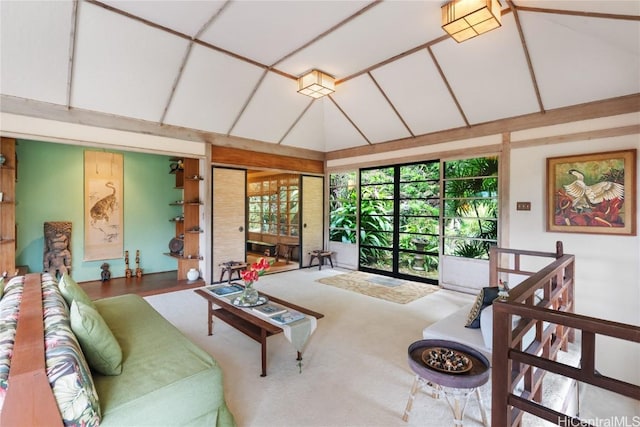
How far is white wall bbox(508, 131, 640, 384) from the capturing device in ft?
12.1

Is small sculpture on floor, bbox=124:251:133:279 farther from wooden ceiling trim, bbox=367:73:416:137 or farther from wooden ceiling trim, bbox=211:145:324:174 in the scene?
wooden ceiling trim, bbox=367:73:416:137

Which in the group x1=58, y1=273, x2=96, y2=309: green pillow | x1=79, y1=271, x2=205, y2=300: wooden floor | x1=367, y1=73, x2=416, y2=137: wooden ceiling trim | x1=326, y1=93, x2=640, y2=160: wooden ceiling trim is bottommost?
x1=79, y1=271, x2=205, y2=300: wooden floor

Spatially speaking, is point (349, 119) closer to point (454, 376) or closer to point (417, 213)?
point (417, 213)

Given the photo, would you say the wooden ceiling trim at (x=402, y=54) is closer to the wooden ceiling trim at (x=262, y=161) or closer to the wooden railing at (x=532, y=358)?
the wooden ceiling trim at (x=262, y=161)

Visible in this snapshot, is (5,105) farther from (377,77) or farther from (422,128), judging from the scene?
(422,128)

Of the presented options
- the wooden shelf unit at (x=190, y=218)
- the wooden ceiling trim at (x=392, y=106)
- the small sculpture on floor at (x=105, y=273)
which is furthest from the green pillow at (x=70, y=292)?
the wooden ceiling trim at (x=392, y=106)

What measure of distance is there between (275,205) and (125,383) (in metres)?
6.54

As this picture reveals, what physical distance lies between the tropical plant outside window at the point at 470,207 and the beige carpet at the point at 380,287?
839mm

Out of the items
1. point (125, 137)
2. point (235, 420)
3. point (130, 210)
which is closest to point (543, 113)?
point (235, 420)

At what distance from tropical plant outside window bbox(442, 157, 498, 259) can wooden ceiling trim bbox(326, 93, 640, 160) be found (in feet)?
1.46

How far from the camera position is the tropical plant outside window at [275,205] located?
7364 mm

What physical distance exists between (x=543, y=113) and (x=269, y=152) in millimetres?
4604

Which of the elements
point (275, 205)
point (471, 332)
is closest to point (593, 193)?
point (471, 332)

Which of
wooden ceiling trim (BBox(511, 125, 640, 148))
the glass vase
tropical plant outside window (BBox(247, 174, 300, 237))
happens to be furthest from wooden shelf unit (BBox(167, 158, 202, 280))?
wooden ceiling trim (BBox(511, 125, 640, 148))
